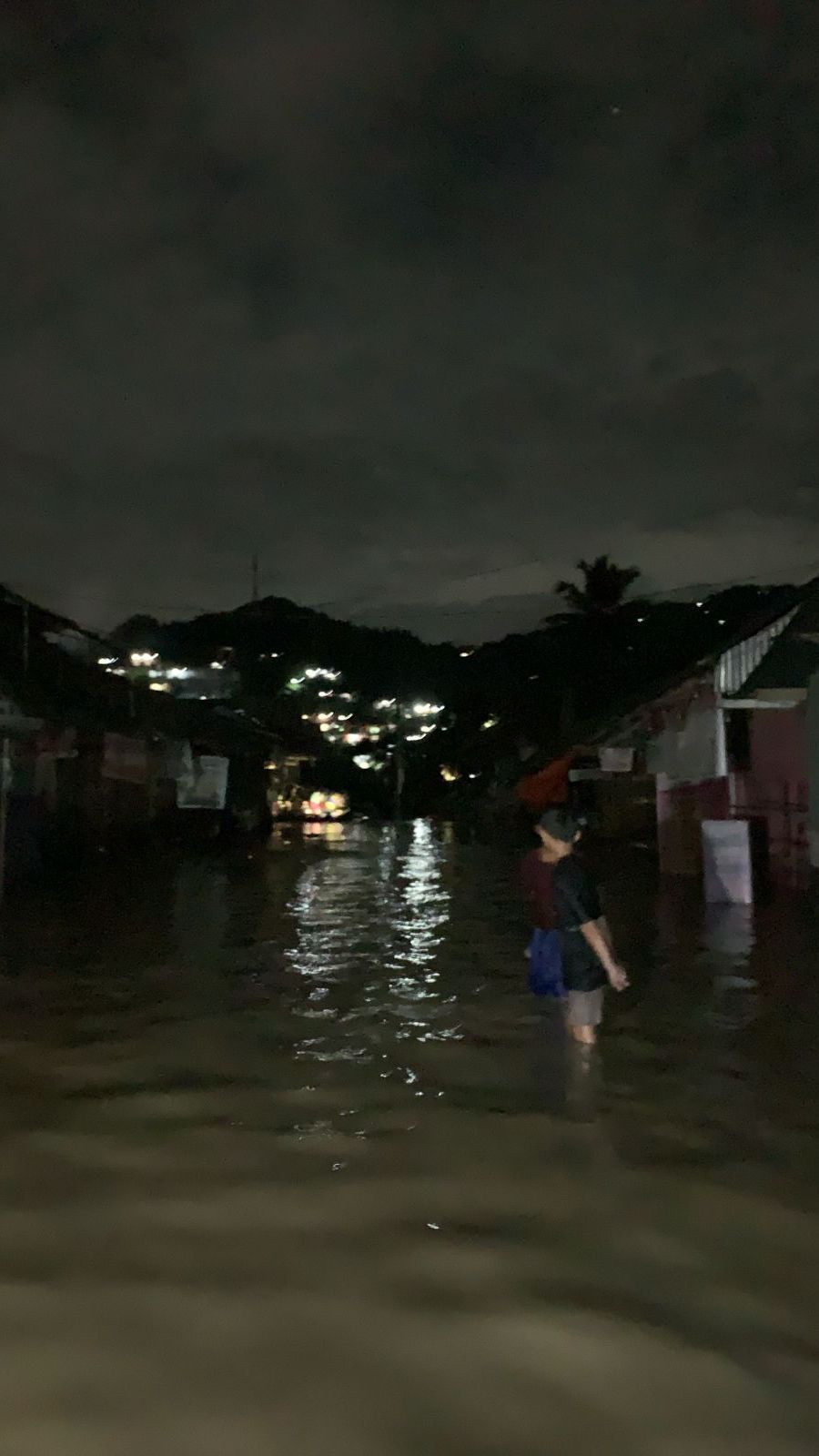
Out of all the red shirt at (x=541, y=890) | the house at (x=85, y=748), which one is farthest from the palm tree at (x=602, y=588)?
the red shirt at (x=541, y=890)

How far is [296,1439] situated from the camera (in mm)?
3393

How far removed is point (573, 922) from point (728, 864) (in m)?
9.64

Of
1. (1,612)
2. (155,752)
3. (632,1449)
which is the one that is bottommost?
(632,1449)

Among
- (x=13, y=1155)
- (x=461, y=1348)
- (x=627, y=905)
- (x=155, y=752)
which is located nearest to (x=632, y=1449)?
(x=461, y=1348)

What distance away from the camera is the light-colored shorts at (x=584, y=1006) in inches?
293

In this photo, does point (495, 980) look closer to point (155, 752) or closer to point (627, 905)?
point (627, 905)

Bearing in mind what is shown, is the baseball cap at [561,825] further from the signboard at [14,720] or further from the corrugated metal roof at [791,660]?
the signboard at [14,720]

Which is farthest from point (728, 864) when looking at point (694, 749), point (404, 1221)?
point (404, 1221)

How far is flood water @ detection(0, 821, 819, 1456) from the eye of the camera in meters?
3.56

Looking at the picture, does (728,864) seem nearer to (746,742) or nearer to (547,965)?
(746,742)

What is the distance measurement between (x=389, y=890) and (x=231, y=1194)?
15.4m

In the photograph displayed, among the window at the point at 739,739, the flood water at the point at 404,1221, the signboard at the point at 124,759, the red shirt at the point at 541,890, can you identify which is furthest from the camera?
the signboard at the point at 124,759

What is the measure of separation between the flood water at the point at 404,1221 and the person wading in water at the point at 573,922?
0.45m

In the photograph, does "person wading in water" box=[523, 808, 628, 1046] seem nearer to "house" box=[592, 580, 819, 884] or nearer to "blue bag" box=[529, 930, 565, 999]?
"blue bag" box=[529, 930, 565, 999]
